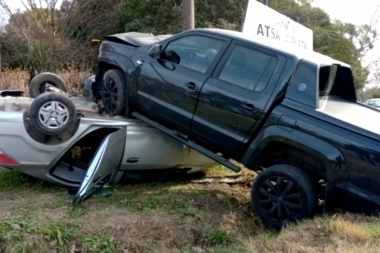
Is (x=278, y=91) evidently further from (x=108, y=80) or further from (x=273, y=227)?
(x=108, y=80)

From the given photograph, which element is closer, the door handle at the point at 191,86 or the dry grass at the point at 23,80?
the door handle at the point at 191,86

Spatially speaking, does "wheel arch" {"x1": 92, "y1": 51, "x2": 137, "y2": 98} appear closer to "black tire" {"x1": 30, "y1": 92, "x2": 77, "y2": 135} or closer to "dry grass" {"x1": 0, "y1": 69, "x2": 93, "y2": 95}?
"black tire" {"x1": 30, "y1": 92, "x2": 77, "y2": 135}

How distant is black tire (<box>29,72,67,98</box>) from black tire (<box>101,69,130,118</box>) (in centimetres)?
183

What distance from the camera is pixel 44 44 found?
17.0 m

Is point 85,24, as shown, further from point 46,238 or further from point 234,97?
point 46,238

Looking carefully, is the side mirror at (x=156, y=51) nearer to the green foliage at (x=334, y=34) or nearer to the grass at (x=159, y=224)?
the grass at (x=159, y=224)

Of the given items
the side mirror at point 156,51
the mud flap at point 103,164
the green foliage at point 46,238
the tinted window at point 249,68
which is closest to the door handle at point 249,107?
the tinted window at point 249,68

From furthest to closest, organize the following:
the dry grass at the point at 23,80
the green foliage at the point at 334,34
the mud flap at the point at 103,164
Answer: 1. the green foliage at the point at 334,34
2. the dry grass at the point at 23,80
3. the mud flap at the point at 103,164

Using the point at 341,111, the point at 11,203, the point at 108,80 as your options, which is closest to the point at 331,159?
the point at 341,111

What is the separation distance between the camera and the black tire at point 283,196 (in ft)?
15.2

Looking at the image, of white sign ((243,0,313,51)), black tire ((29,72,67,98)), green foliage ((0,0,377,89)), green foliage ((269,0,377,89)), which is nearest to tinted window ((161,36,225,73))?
white sign ((243,0,313,51))

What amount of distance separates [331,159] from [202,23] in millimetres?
13857

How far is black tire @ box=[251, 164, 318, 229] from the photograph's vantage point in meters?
4.63

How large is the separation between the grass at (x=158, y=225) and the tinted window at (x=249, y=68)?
1.54 metres
